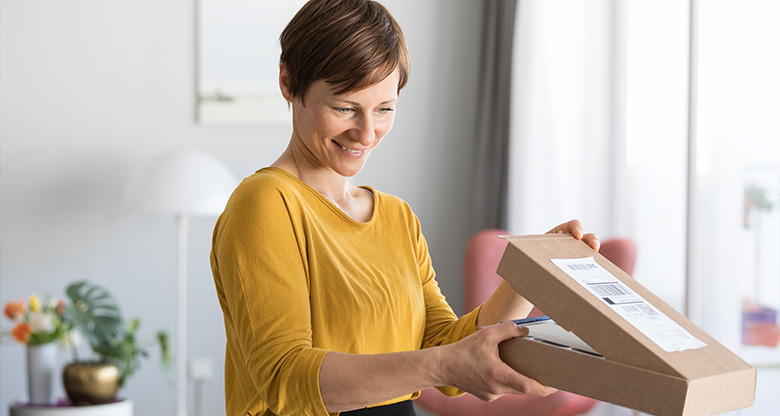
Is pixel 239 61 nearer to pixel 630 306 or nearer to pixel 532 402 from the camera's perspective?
pixel 532 402

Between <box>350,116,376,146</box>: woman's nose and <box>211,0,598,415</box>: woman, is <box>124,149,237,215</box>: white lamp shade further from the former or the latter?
<box>350,116,376,146</box>: woman's nose

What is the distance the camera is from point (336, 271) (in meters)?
1.15

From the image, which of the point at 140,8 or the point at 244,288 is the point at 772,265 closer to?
the point at 244,288

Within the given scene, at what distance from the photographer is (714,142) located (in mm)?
2549

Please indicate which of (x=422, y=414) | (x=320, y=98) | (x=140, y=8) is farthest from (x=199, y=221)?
(x=320, y=98)

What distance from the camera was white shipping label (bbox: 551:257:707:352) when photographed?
0.93 metres

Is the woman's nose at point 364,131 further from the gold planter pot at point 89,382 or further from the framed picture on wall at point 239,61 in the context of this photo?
the framed picture on wall at point 239,61

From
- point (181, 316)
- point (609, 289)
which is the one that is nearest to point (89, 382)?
point (181, 316)

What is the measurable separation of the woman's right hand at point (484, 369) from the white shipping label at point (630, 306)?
106 mm

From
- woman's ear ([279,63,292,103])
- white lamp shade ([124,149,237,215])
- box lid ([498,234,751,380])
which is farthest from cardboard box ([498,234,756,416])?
white lamp shade ([124,149,237,215])

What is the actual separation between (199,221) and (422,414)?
145 cm

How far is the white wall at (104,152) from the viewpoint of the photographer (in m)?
3.57

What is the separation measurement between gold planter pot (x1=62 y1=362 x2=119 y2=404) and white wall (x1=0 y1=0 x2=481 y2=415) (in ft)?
2.16

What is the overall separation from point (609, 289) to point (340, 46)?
495 mm
